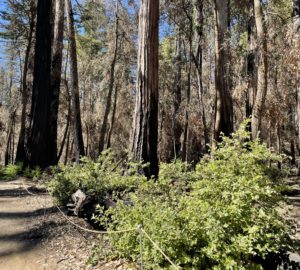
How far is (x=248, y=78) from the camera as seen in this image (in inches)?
454

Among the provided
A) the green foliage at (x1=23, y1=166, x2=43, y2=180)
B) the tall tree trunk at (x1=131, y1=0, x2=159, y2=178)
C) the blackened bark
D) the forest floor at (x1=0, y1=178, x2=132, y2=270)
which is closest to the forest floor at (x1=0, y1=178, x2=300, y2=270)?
the forest floor at (x1=0, y1=178, x2=132, y2=270)

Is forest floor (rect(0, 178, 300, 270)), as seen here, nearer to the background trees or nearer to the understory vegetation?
the understory vegetation

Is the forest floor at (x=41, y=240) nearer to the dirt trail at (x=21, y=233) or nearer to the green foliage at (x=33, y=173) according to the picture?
the dirt trail at (x=21, y=233)

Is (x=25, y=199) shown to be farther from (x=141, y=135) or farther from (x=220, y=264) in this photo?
(x=220, y=264)

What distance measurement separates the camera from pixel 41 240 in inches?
194

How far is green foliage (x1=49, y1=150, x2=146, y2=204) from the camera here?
18.6 ft

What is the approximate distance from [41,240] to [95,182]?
1.40 meters

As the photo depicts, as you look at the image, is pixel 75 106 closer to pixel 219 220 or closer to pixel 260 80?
pixel 260 80

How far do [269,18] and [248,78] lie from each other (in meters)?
3.05

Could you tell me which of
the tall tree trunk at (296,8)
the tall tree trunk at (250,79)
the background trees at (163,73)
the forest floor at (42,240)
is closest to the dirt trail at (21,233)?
the forest floor at (42,240)

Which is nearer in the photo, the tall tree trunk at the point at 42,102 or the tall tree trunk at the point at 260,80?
the tall tree trunk at the point at 260,80

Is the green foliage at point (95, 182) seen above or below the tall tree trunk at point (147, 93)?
below

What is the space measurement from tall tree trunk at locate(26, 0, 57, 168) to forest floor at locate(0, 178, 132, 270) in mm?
5473

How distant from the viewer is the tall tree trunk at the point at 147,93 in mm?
7082
